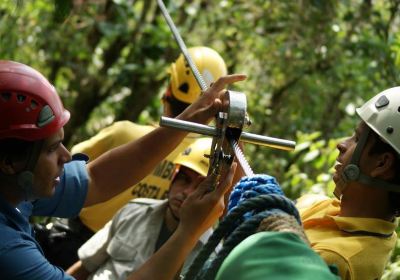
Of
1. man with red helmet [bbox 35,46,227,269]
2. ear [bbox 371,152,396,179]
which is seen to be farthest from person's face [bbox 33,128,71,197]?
man with red helmet [bbox 35,46,227,269]

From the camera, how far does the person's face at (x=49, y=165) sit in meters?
2.51

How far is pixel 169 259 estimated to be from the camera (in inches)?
96.8

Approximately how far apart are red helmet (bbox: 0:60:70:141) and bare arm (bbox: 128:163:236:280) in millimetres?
540

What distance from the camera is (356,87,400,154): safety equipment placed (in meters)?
2.80

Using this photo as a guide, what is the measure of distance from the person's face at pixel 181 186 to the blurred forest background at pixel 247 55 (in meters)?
2.67

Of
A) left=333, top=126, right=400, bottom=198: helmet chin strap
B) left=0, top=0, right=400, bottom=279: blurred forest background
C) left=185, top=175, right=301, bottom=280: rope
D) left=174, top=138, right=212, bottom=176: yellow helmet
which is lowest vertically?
left=0, top=0, right=400, bottom=279: blurred forest background

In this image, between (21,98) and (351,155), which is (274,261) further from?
(351,155)

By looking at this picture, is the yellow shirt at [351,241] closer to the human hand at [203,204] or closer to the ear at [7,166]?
the human hand at [203,204]

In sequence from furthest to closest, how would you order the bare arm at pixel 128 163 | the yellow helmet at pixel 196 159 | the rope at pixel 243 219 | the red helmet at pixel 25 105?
the yellow helmet at pixel 196 159, the bare arm at pixel 128 163, the red helmet at pixel 25 105, the rope at pixel 243 219

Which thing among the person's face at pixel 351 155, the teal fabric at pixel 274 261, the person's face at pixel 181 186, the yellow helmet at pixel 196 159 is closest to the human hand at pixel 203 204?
the person's face at pixel 351 155

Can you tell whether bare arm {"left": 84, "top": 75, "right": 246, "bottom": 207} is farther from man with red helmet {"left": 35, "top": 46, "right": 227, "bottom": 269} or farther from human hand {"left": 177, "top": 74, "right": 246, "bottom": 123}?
man with red helmet {"left": 35, "top": 46, "right": 227, "bottom": 269}

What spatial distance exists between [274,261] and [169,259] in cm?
116

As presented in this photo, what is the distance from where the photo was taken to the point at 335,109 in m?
7.82

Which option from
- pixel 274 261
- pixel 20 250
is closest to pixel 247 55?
pixel 20 250
